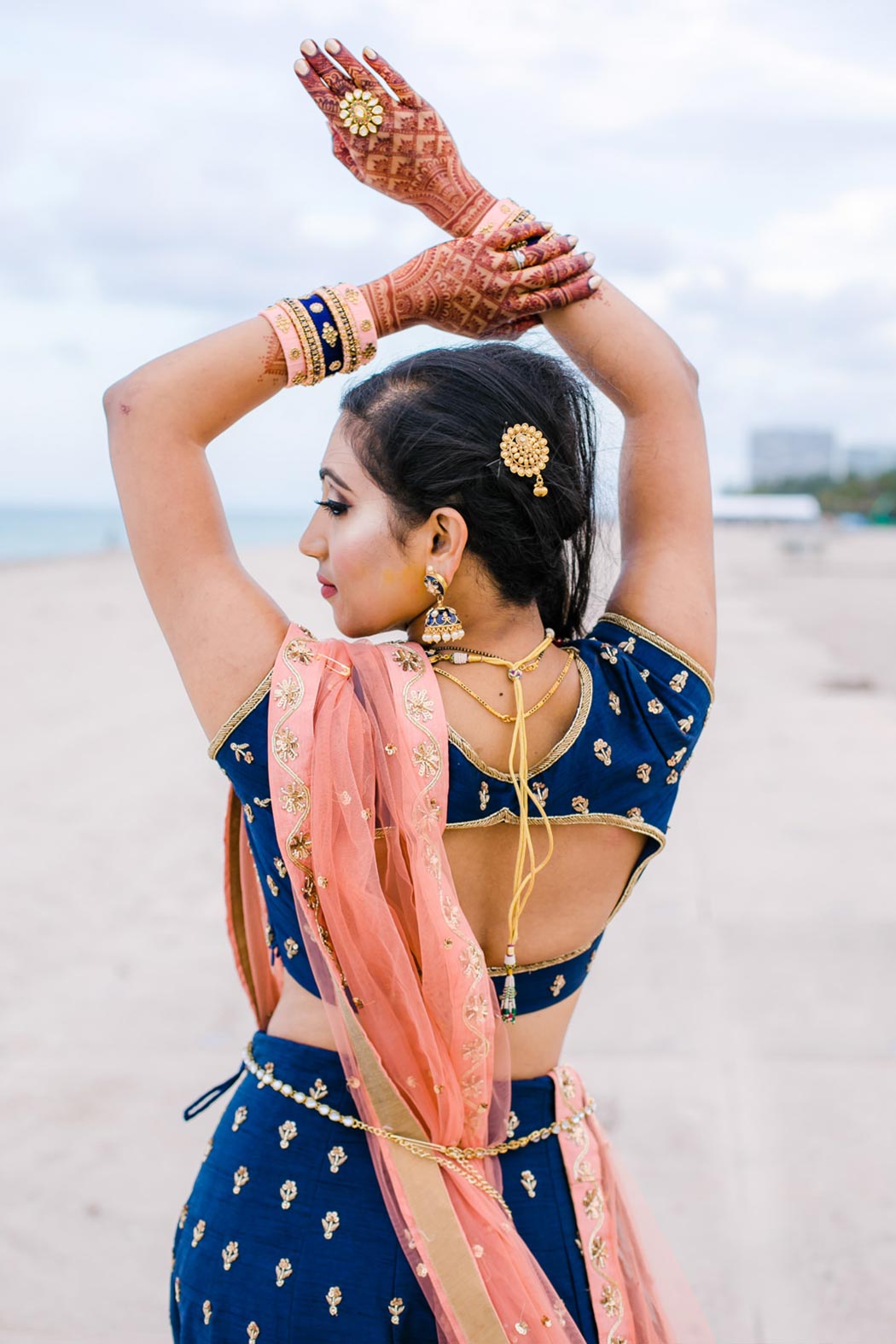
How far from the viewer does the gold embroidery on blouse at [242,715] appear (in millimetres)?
1177

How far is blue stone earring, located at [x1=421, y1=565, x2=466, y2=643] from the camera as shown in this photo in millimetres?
1253

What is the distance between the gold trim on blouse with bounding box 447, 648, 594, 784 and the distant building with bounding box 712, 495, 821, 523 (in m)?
61.0

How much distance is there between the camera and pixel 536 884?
1299mm

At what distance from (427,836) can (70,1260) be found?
206 cm

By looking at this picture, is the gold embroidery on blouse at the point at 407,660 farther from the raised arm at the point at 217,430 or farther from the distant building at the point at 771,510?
the distant building at the point at 771,510

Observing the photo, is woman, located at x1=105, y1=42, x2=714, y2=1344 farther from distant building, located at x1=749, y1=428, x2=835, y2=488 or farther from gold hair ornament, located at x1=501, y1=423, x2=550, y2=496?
distant building, located at x1=749, y1=428, x2=835, y2=488

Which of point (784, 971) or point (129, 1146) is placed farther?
point (784, 971)

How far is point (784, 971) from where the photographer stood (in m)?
4.18

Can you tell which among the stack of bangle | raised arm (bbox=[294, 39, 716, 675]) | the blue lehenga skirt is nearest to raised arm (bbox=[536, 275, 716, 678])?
raised arm (bbox=[294, 39, 716, 675])

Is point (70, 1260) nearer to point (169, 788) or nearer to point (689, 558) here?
point (689, 558)

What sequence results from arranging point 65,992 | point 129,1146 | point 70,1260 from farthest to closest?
point 65,992 → point 129,1146 → point 70,1260

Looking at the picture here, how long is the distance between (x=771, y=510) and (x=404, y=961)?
70480 millimetres

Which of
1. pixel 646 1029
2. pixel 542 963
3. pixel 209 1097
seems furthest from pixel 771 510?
pixel 542 963

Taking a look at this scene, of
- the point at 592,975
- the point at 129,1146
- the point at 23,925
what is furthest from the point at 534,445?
the point at 23,925
